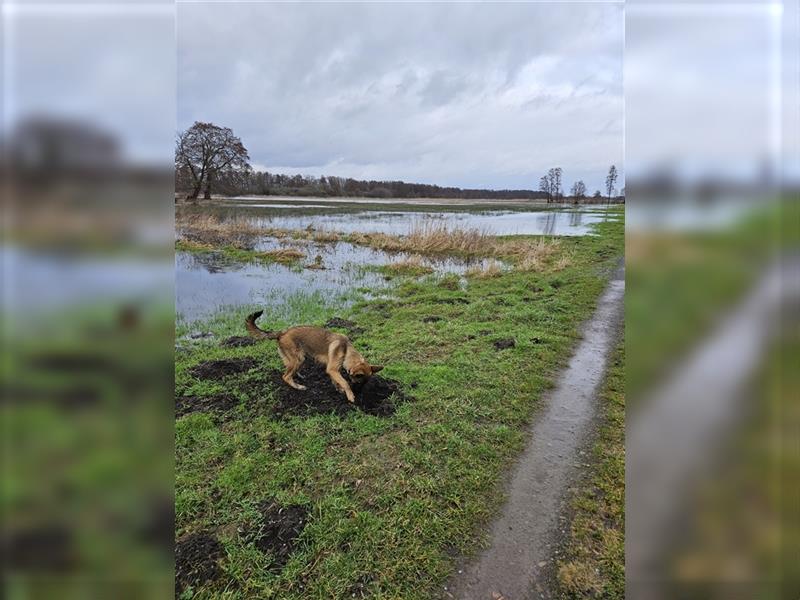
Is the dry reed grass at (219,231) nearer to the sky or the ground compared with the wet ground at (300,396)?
nearer to the sky

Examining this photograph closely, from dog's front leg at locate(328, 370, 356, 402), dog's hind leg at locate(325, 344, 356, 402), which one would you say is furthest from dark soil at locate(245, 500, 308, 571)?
dog's hind leg at locate(325, 344, 356, 402)

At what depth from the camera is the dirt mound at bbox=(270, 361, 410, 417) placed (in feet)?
18.9

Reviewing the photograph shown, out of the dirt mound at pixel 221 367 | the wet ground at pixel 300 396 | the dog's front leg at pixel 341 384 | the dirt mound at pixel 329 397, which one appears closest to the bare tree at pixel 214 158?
the dirt mound at pixel 221 367

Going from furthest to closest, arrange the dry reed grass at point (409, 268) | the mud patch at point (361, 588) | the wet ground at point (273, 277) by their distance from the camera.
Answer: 1. the dry reed grass at point (409, 268)
2. the wet ground at point (273, 277)
3. the mud patch at point (361, 588)

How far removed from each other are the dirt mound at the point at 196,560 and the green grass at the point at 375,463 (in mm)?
83

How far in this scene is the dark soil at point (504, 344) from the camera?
8.41m

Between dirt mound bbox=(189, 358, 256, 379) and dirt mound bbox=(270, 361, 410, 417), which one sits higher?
dirt mound bbox=(189, 358, 256, 379)

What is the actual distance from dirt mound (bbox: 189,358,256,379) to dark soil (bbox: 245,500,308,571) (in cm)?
355

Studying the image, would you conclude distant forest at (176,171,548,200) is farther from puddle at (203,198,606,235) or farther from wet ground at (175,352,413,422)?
wet ground at (175,352,413,422)
